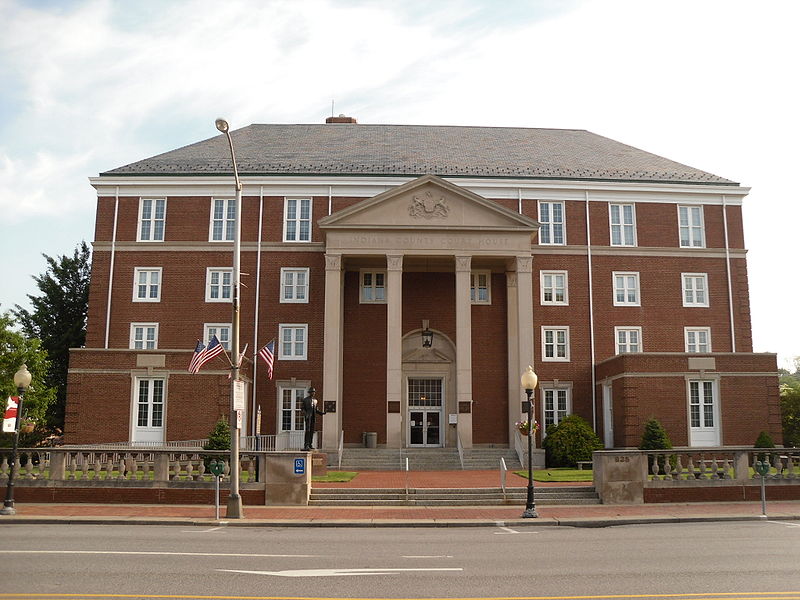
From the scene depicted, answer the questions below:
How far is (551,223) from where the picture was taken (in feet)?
147

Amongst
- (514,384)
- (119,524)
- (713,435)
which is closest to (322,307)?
(514,384)

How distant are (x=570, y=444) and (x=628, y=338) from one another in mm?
9687

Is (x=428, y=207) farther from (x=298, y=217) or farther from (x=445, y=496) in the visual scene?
(x=445, y=496)

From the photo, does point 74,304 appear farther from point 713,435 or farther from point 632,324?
point 713,435

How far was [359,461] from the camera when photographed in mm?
36812

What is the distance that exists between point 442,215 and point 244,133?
17462 mm

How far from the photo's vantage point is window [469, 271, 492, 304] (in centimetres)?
4419

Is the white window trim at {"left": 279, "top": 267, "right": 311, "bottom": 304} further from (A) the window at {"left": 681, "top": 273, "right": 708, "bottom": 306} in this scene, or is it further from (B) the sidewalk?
(A) the window at {"left": 681, "top": 273, "right": 708, "bottom": 306}

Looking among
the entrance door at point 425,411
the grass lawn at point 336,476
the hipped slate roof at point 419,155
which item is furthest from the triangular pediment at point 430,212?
the grass lawn at point 336,476

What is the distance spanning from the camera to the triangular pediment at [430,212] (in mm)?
40219

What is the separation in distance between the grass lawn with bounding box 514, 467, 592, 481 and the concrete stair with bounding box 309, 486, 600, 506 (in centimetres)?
381

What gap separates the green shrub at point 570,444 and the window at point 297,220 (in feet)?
56.6

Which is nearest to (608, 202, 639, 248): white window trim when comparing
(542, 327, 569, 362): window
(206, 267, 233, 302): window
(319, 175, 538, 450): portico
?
(542, 327, 569, 362): window

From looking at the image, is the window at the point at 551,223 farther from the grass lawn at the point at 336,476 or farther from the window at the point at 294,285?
the grass lawn at the point at 336,476
